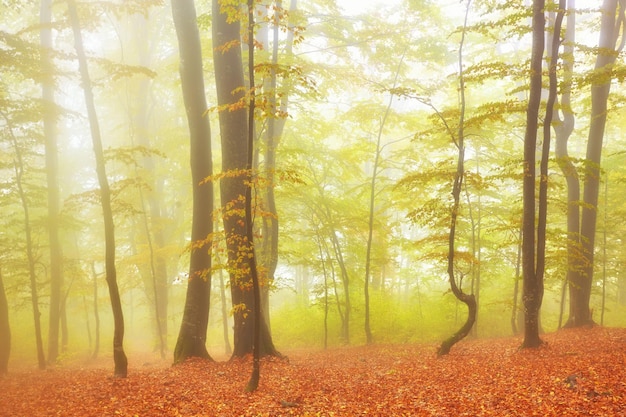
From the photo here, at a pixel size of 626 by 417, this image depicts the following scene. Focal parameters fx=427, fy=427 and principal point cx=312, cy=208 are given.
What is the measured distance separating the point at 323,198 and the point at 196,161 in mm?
5517

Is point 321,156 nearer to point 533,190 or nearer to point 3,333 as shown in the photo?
point 533,190

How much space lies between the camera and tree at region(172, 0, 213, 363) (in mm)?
10664

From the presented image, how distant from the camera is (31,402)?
327 inches

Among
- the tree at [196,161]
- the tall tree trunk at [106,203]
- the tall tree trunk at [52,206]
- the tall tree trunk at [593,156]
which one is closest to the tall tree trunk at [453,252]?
the tall tree trunk at [593,156]

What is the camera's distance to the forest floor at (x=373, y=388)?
609 cm

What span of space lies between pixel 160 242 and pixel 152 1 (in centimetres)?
1236

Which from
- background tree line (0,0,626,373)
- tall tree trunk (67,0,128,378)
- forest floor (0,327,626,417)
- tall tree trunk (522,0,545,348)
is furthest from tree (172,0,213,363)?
tall tree trunk (522,0,545,348)

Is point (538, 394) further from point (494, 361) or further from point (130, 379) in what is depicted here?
point (130, 379)

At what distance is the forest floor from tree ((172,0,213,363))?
49.7 inches

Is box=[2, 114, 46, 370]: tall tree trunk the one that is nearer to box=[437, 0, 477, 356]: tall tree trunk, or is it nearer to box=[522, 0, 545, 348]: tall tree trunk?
box=[437, 0, 477, 356]: tall tree trunk

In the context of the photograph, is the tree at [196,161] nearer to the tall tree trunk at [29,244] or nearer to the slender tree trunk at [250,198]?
the slender tree trunk at [250,198]

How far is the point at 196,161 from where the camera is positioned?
10.9 meters

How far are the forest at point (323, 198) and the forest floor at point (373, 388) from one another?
0.20 ft

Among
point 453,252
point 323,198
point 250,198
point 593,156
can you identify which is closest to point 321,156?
point 323,198
